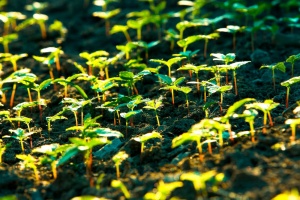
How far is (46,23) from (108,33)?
3.31 feet

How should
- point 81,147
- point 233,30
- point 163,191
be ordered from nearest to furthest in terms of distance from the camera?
point 163,191, point 81,147, point 233,30

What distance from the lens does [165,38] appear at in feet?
16.8

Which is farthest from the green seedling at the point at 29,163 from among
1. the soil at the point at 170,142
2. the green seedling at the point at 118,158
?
the green seedling at the point at 118,158

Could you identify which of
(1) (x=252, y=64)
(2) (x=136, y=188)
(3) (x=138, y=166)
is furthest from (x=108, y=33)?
(2) (x=136, y=188)

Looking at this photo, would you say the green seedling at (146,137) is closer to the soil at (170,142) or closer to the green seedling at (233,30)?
the soil at (170,142)

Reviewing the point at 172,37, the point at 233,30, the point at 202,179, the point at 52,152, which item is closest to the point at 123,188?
the point at 202,179

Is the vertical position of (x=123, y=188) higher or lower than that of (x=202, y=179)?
lower

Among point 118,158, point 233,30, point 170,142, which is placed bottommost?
point 170,142

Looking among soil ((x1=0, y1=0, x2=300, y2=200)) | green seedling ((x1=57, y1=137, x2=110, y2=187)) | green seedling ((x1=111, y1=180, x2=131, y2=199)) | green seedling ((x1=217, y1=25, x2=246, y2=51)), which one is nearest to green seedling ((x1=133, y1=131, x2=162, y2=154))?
soil ((x1=0, y1=0, x2=300, y2=200))

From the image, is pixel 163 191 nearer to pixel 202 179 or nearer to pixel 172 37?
pixel 202 179

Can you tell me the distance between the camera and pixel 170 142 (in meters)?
3.39

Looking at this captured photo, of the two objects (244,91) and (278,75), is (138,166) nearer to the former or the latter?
(244,91)

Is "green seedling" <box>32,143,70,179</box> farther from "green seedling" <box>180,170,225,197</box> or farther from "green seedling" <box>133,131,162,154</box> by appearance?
"green seedling" <box>180,170,225,197</box>

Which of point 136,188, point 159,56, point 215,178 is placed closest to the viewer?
point 215,178
